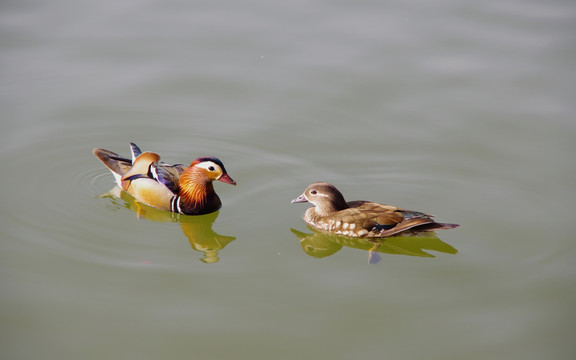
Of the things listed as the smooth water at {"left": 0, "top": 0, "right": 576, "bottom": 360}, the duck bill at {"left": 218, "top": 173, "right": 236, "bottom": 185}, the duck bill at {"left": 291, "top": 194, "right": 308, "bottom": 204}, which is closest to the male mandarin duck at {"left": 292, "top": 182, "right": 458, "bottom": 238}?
the duck bill at {"left": 291, "top": 194, "right": 308, "bottom": 204}

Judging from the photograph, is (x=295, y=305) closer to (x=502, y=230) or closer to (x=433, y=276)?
(x=433, y=276)

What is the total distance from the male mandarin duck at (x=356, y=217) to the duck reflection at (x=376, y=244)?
89 millimetres

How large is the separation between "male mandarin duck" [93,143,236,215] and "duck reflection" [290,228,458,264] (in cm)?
117

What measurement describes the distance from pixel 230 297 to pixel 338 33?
7.16 meters

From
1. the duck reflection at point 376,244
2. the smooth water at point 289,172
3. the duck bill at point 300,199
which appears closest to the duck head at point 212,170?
the smooth water at point 289,172

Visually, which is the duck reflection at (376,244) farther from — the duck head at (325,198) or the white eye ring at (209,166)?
the white eye ring at (209,166)

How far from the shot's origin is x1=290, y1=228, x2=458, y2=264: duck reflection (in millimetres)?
8367

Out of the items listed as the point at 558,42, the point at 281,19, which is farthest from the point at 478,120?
the point at 281,19

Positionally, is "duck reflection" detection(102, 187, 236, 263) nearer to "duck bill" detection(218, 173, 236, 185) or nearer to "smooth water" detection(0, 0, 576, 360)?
"smooth water" detection(0, 0, 576, 360)

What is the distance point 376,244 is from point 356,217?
395 millimetres

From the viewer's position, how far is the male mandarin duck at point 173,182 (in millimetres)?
9000

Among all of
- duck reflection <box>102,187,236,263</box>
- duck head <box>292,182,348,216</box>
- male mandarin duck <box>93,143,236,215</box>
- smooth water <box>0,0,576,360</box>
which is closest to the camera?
smooth water <box>0,0,576,360</box>

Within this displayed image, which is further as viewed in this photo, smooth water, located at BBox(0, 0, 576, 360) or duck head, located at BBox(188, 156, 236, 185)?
duck head, located at BBox(188, 156, 236, 185)

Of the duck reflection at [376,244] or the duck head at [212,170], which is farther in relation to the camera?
the duck head at [212,170]
